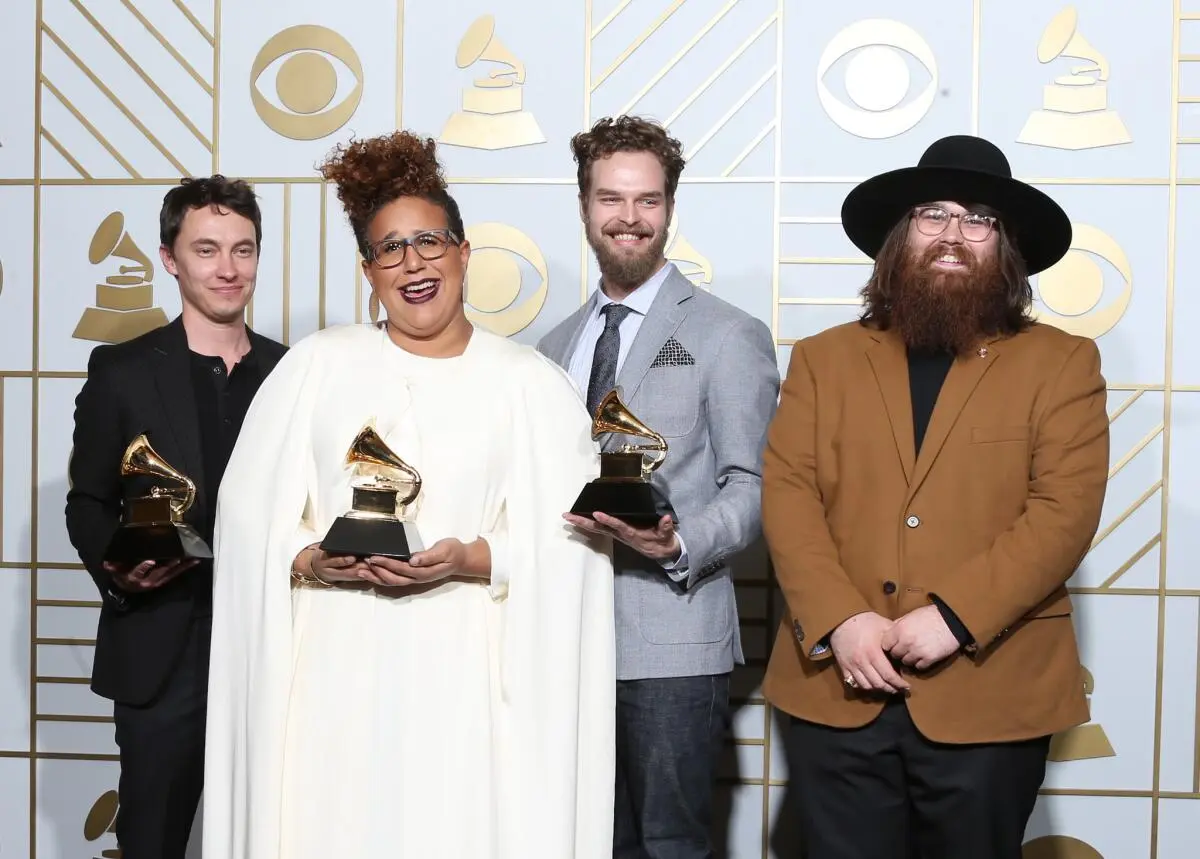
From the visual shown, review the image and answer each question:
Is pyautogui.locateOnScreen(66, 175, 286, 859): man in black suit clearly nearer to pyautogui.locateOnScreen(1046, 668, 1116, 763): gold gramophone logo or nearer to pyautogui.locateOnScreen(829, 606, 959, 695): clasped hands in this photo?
pyautogui.locateOnScreen(829, 606, 959, 695): clasped hands

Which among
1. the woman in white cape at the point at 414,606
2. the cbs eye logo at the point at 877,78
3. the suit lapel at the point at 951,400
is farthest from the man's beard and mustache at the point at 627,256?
the cbs eye logo at the point at 877,78

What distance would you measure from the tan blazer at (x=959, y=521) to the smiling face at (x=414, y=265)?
0.89 m

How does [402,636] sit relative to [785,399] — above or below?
below

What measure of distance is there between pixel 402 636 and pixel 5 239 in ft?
9.56

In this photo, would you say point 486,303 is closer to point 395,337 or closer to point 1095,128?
point 395,337

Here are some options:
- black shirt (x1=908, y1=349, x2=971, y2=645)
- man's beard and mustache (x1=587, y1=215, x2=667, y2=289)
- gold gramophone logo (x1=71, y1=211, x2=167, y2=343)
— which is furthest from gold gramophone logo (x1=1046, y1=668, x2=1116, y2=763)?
gold gramophone logo (x1=71, y1=211, x2=167, y2=343)

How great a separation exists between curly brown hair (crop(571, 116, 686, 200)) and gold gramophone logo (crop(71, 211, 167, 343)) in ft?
6.85

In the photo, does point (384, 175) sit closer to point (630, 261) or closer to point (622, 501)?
point (630, 261)

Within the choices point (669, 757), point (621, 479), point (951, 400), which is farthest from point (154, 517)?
point (951, 400)

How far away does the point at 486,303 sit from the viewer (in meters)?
4.69

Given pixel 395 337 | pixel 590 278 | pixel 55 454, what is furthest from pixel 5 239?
pixel 395 337

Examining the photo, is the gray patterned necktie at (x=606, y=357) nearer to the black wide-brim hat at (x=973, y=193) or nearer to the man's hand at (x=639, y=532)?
the man's hand at (x=639, y=532)

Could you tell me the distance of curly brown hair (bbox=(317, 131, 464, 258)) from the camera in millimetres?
2996

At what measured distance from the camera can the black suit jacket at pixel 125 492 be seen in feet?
11.2
